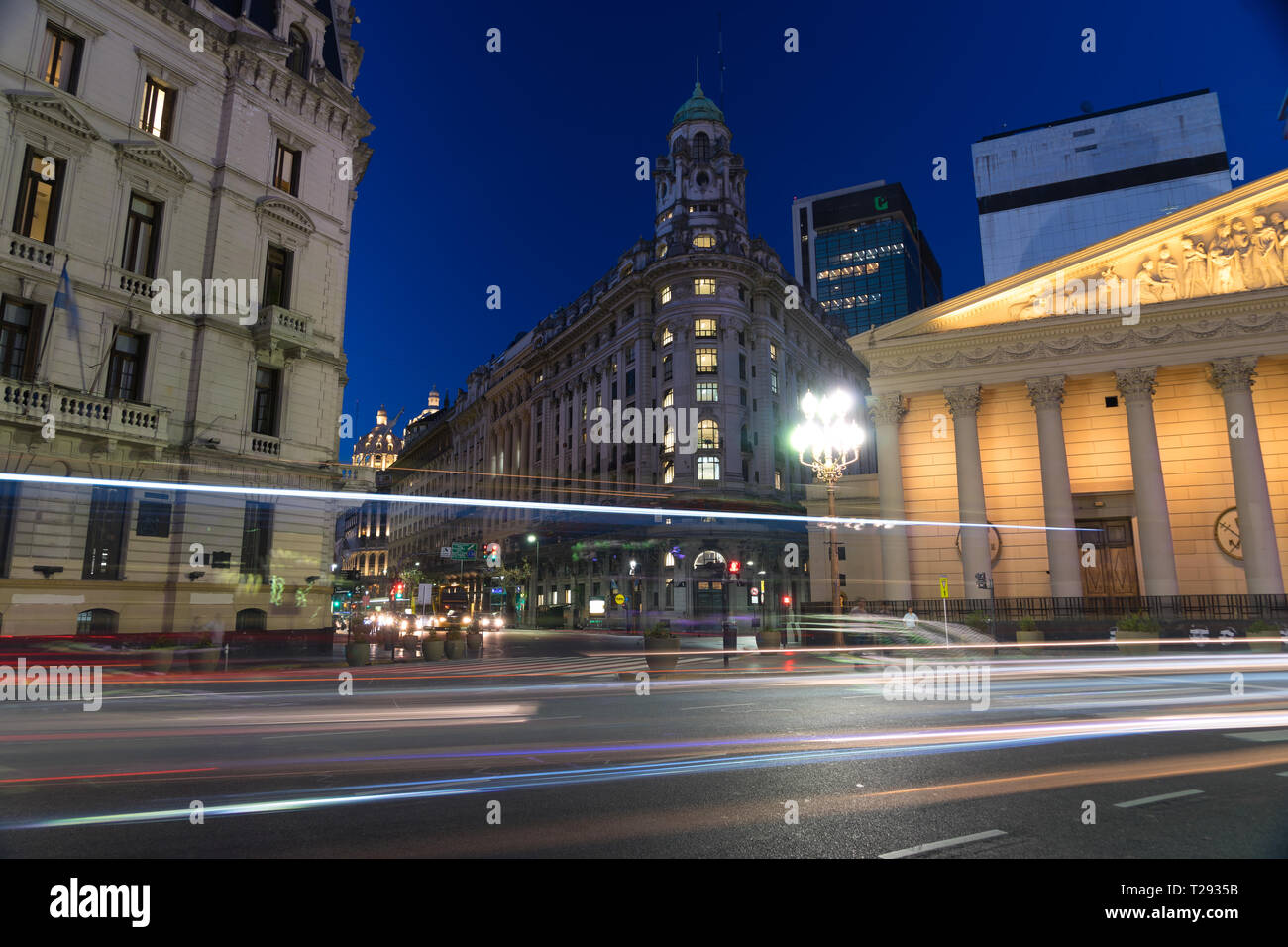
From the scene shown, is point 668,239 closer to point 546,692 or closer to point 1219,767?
point 546,692

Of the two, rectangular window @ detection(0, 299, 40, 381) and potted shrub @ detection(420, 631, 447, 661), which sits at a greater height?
rectangular window @ detection(0, 299, 40, 381)

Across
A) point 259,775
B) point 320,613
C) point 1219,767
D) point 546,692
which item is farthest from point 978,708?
point 320,613

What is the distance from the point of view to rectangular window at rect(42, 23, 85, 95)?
2241cm

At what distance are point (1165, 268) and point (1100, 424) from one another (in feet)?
27.1

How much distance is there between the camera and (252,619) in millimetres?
25781

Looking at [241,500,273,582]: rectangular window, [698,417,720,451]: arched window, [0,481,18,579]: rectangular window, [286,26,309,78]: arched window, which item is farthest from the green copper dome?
[0,481,18,579]: rectangular window

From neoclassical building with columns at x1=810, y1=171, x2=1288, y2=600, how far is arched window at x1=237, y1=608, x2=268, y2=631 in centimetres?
2680

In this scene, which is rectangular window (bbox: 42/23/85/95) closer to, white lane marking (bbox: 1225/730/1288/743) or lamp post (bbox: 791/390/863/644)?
lamp post (bbox: 791/390/863/644)

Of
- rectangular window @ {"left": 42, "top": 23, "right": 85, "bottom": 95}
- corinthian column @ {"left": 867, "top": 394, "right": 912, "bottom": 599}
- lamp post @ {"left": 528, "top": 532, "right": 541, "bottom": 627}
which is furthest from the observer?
lamp post @ {"left": 528, "top": 532, "right": 541, "bottom": 627}

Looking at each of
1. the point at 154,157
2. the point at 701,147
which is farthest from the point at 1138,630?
the point at 701,147

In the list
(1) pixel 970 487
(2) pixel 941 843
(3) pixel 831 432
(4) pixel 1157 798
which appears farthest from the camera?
(1) pixel 970 487

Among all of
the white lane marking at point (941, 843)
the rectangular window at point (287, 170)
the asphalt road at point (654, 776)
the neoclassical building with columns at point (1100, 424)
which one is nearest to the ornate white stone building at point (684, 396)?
the neoclassical building with columns at point (1100, 424)

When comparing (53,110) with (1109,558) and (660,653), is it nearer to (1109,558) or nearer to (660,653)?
(660,653)

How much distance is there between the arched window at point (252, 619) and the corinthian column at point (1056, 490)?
34164mm
